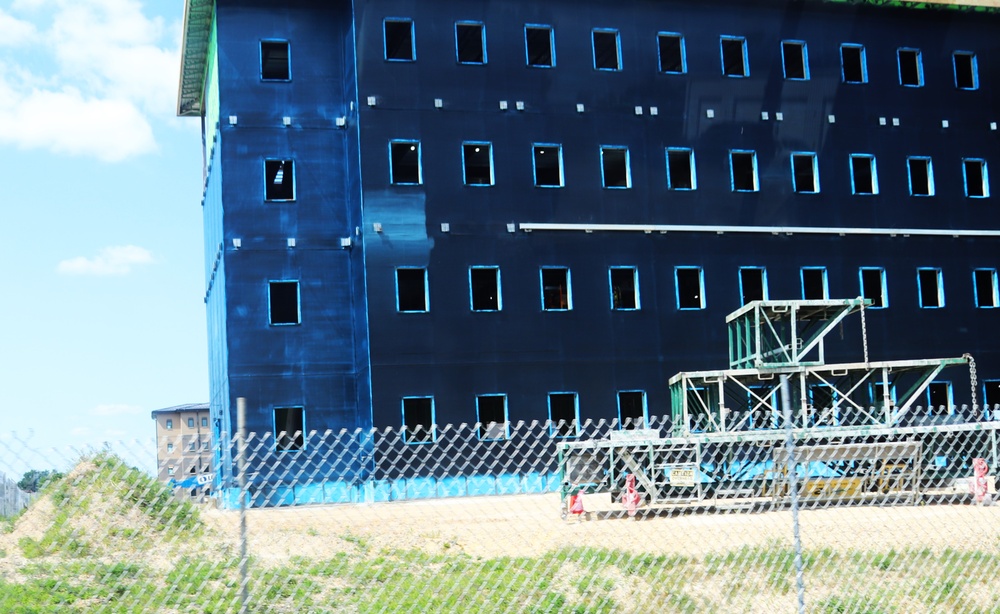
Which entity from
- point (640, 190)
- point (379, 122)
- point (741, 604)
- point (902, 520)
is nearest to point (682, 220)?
point (640, 190)

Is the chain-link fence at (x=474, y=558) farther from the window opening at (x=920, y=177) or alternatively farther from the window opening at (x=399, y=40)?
the window opening at (x=920, y=177)

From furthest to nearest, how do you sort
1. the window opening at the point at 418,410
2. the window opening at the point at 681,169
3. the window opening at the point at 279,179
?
the window opening at the point at 681,169 → the window opening at the point at 279,179 → the window opening at the point at 418,410

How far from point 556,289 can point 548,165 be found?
3.78 metres

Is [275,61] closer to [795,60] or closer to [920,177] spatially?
[795,60]

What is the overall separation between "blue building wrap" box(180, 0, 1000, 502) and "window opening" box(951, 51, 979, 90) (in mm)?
2599

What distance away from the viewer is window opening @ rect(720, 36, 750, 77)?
119ft

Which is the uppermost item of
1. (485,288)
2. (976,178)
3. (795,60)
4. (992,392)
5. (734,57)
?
(734,57)

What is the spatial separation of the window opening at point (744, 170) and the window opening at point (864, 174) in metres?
3.63

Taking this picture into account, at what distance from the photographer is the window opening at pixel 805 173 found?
118 feet

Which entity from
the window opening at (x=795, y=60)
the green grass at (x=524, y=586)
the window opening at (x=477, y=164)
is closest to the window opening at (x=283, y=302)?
the window opening at (x=477, y=164)

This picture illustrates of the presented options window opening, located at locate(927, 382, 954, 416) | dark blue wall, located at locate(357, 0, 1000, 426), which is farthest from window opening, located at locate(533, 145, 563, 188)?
window opening, located at locate(927, 382, 954, 416)

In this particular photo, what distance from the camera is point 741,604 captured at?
1120 centimetres

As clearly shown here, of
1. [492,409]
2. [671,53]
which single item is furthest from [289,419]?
[671,53]

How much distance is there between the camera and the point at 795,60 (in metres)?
36.8
